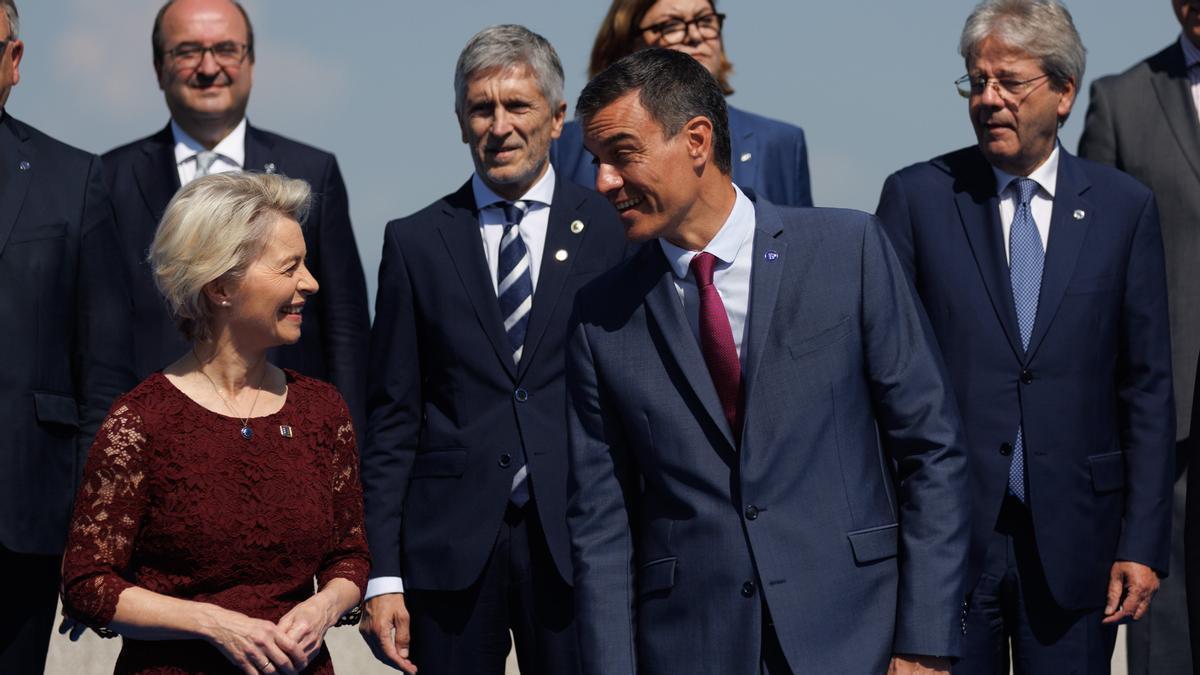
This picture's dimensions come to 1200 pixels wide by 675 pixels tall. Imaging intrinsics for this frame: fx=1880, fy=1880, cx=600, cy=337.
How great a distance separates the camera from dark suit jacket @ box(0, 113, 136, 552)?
5.21 metres

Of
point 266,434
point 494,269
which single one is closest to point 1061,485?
point 494,269

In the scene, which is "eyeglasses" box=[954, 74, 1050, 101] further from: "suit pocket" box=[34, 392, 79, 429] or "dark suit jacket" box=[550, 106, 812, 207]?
"suit pocket" box=[34, 392, 79, 429]

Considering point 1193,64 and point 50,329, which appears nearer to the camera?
point 50,329

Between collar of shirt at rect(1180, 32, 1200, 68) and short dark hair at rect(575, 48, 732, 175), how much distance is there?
2736 mm

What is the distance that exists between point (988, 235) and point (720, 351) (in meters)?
1.58

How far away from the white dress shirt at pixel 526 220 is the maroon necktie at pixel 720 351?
1.43m

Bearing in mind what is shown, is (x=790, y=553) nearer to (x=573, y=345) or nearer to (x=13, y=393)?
(x=573, y=345)

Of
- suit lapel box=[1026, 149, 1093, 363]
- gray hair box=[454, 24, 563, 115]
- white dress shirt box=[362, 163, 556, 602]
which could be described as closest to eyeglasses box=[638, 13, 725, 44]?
gray hair box=[454, 24, 563, 115]

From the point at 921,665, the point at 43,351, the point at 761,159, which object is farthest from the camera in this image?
the point at 761,159

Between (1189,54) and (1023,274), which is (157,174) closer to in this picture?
(1023,274)

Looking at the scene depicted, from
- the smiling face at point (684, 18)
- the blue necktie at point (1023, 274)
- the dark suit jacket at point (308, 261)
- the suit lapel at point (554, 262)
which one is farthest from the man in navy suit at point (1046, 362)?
the dark suit jacket at point (308, 261)

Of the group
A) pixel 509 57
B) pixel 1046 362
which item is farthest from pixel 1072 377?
pixel 509 57

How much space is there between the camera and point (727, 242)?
168 inches

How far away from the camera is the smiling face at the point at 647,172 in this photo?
4230mm
